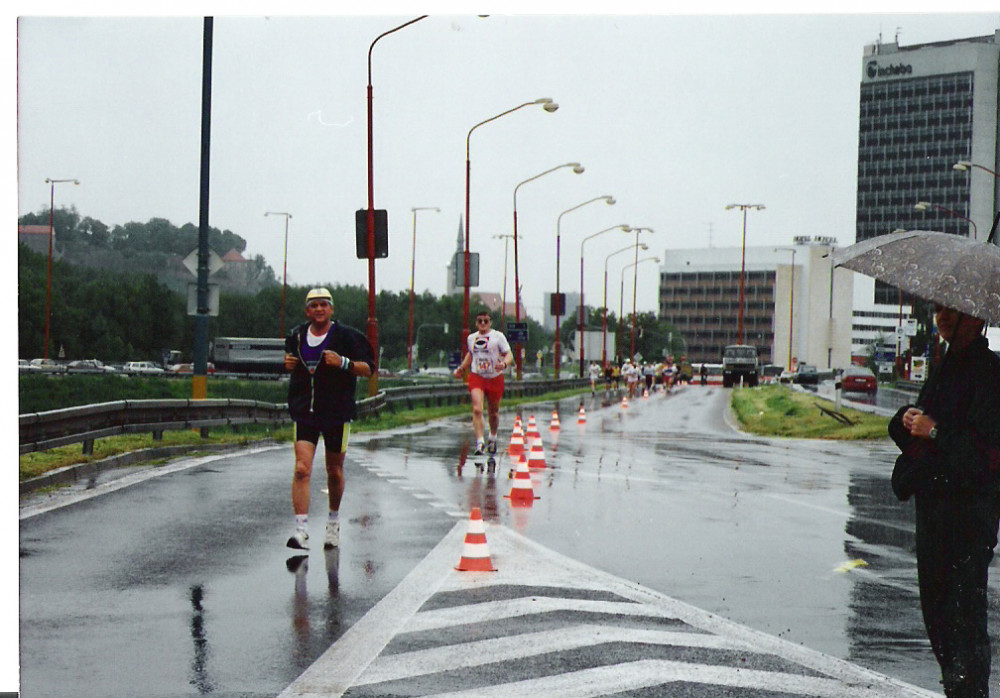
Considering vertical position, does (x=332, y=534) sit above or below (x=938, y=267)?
below

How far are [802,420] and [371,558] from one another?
24.0 meters

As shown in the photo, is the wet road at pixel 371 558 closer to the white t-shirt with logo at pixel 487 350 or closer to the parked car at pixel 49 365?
the parked car at pixel 49 365

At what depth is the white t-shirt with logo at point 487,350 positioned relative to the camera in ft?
52.2

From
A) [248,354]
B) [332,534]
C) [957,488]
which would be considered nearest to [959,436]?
[957,488]

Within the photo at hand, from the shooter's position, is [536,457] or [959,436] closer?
[959,436]

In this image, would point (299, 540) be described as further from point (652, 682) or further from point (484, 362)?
point (484, 362)

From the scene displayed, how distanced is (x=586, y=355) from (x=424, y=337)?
60690mm

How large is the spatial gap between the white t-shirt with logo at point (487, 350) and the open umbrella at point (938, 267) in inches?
404

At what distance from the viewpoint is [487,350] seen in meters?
15.9

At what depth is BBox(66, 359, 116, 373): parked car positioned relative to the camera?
1071 centimetres

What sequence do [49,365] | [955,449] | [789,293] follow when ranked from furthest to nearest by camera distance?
[789,293]
[49,365]
[955,449]

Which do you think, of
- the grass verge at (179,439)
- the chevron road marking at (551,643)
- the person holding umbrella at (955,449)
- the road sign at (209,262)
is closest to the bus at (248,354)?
the road sign at (209,262)

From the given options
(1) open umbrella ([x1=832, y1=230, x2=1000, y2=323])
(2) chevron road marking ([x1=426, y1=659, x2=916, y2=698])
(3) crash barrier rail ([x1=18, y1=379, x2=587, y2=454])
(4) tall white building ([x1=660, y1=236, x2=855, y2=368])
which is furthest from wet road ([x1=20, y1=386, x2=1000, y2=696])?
(1) open umbrella ([x1=832, y1=230, x2=1000, y2=323])

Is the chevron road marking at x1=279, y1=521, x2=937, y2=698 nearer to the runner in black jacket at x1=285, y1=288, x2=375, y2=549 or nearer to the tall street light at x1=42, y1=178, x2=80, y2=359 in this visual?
the runner in black jacket at x1=285, y1=288, x2=375, y2=549
